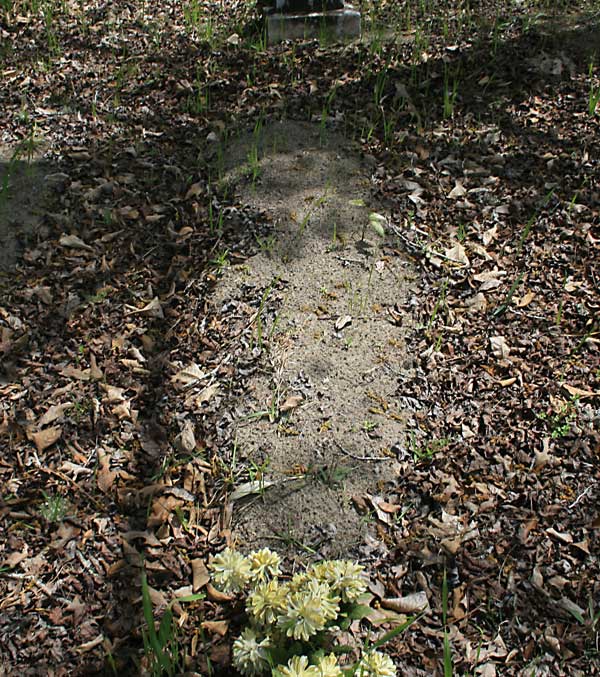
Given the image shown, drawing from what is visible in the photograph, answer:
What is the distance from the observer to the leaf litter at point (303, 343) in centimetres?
231

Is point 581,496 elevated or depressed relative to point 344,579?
depressed

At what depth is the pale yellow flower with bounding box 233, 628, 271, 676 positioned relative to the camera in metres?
1.91

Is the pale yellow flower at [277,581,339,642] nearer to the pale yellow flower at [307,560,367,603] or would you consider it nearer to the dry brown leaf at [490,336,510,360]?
the pale yellow flower at [307,560,367,603]

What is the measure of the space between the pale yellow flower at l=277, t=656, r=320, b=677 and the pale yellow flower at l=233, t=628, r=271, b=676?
4.5 inches

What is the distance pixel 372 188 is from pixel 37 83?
2.55 m

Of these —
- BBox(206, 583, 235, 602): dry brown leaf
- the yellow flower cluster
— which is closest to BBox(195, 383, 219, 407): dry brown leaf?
BBox(206, 583, 235, 602): dry brown leaf

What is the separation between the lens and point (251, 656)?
1909mm

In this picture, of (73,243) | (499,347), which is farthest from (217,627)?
(73,243)

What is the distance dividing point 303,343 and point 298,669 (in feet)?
5.03

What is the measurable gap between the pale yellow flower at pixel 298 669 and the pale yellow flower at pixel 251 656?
0.37 ft

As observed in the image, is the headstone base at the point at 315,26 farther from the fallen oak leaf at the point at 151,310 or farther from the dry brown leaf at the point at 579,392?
the dry brown leaf at the point at 579,392

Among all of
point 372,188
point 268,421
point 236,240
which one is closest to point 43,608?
point 268,421

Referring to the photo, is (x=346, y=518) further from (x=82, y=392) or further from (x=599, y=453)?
(x=82, y=392)

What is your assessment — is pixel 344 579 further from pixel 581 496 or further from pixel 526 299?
pixel 526 299
